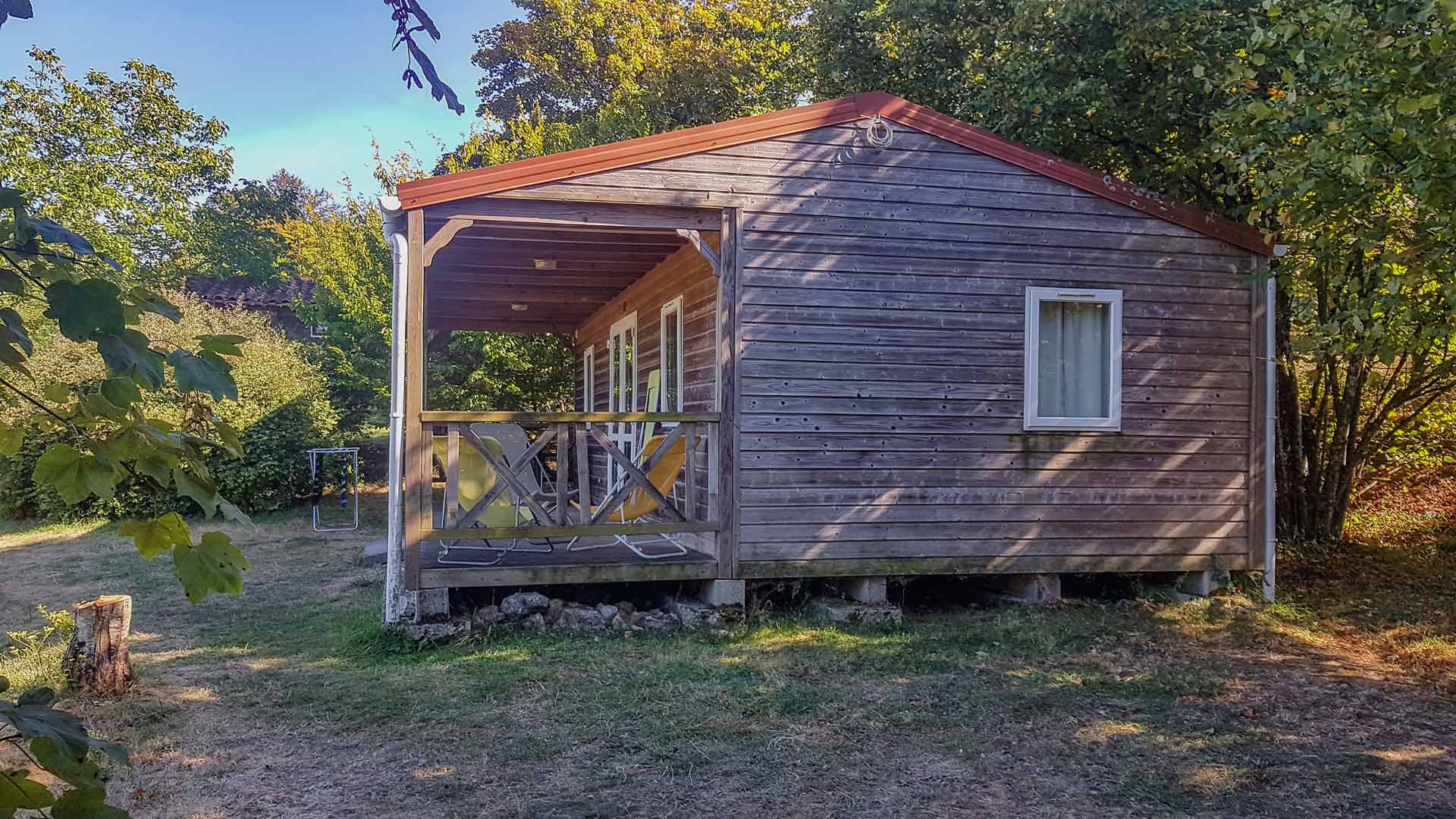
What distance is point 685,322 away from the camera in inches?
358

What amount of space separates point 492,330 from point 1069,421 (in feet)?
30.1

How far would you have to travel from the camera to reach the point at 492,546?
→ 802 cm

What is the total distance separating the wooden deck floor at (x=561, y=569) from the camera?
6.52 meters

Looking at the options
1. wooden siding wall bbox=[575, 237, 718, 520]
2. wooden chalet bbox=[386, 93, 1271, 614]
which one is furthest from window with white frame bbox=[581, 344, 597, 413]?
wooden chalet bbox=[386, 93, 1271, 614]

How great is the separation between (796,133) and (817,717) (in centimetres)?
406

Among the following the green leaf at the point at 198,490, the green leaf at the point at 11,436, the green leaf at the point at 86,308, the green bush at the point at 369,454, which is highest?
the green leaf at the point at 86,308

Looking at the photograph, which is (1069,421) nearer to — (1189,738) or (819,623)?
(819,623)

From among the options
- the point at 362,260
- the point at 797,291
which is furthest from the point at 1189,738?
the point at 362,260

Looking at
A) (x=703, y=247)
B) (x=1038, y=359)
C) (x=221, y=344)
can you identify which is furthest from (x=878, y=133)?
(x=221, y=344)

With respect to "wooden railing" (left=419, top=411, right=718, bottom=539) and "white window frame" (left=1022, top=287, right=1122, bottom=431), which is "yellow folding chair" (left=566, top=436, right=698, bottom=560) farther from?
"white window frame" (left=1022, top=287, right=1122, bottom=431)

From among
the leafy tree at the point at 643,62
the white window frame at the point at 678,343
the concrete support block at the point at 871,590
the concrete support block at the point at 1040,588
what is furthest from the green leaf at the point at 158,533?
the leafy tree at the point at 643,62

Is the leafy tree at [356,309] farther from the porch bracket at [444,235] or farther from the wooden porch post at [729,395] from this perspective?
the wooden porch post at [729,395]

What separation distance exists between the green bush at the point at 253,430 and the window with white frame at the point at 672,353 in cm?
647

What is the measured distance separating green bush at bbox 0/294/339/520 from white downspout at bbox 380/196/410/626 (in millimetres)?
7512
